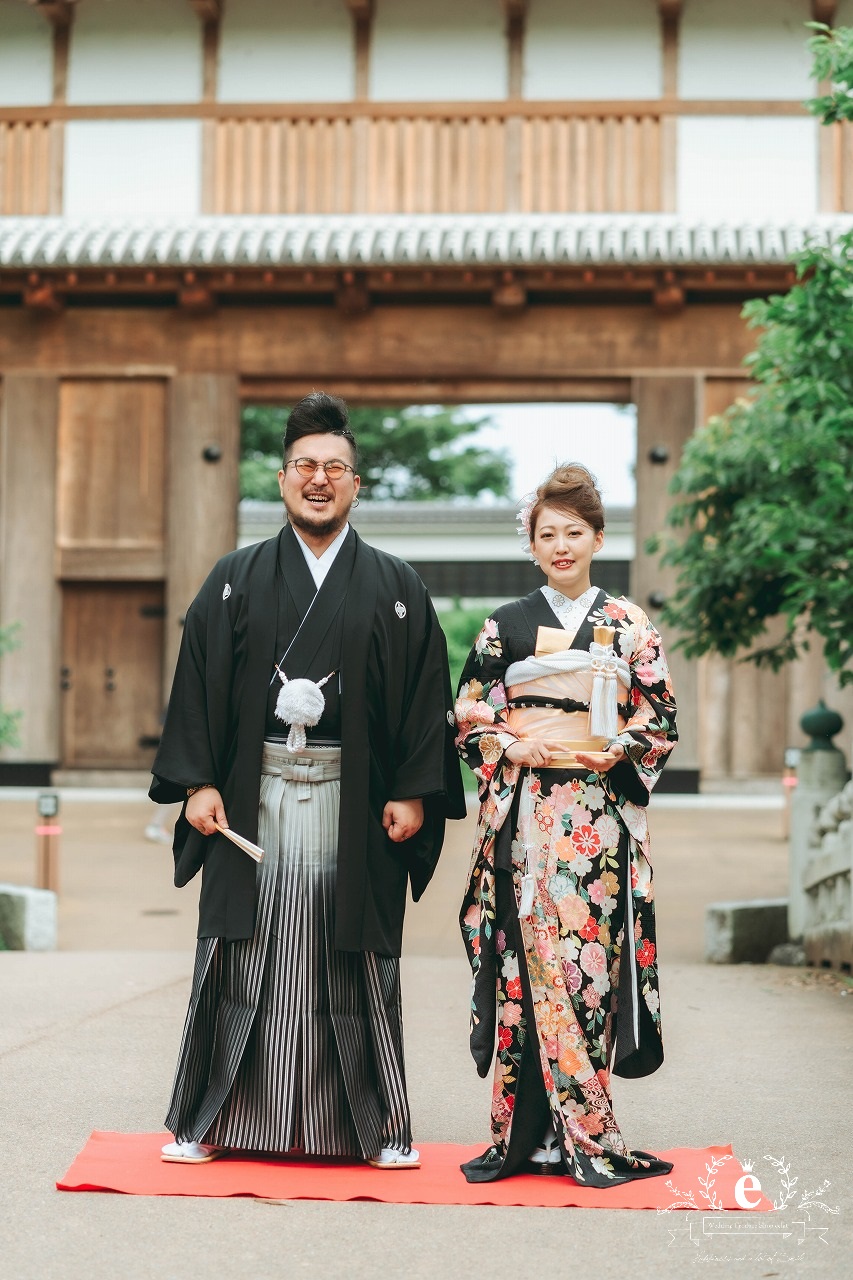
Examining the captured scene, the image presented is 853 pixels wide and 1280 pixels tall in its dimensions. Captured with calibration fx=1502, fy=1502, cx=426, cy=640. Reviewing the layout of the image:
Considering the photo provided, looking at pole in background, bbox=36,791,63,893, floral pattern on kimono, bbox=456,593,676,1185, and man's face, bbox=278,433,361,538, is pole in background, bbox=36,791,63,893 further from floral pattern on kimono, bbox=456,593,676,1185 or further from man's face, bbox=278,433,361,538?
floral pattern on kimono, bbox=456,593,676,1185

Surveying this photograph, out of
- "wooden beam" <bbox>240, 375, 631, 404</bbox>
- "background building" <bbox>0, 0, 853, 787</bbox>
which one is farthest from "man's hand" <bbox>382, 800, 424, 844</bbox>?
"wooden beam" <bbox>240, 375, 631, 404</bbox>

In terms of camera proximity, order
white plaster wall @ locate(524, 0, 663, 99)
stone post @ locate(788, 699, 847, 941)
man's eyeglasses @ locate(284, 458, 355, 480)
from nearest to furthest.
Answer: man's eyeglasses @ locate(284, 458, 355, 480)
stone post @ locate(788, 699, 847, 941)
white plaster wall @ locate(524, 0, 663, 99)

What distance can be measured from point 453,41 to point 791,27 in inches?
129

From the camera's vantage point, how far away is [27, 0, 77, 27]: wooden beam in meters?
14.7

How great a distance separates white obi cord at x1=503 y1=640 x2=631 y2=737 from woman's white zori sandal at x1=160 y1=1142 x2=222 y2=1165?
1.37m

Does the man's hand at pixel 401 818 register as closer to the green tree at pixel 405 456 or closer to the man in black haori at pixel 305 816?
the man in black haori at pixel 305 816

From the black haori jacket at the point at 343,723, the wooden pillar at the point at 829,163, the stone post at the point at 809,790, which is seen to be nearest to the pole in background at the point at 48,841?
the stone post at the point at 809,790

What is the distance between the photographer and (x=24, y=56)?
15.1 meters

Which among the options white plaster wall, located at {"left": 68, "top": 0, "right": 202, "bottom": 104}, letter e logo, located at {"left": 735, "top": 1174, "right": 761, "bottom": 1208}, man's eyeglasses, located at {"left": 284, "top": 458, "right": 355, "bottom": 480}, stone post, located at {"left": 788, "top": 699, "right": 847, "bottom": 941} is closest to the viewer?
letter e logo, located at {"left": 735, "top": 1174, "right": 761, "bottom": 1208}

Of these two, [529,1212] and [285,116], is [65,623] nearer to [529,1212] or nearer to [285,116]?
[285,116]

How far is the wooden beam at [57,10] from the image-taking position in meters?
14.7

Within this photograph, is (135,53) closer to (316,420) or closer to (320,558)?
(316,420)

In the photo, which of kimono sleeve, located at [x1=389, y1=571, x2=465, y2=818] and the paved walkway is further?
kimono sleeve, located at [x1=389, y1=571, x2=465, y2=818]

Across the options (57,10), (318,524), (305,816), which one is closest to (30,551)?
(57,10)
